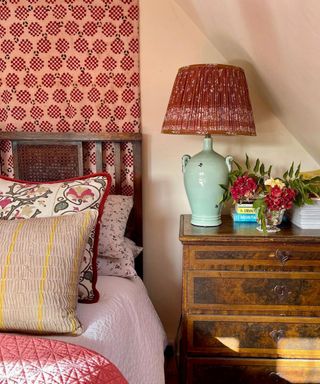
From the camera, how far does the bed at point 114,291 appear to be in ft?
3.94

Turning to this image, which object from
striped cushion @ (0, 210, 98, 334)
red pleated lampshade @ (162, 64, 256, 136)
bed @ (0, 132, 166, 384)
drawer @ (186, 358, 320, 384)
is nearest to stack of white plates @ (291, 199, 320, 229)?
red pleated lampshade @ (162, 64, 256, 136)

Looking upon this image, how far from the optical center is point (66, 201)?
1.48 meters

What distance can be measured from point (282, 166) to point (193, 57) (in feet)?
2.30

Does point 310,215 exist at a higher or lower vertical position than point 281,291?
higher

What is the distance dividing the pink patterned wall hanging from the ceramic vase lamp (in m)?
0.43

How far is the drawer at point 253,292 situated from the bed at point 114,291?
221 millimetres

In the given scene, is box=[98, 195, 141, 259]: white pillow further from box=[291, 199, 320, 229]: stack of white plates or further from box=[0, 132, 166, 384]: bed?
box=[291, 199, 320, 229]: stack of white plates

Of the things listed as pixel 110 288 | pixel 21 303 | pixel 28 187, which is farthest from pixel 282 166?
pixel 21 303

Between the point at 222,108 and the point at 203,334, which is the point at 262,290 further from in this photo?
the point at 222,108

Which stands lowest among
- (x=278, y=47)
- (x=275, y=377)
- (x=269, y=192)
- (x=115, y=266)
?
(x=275, y=377)

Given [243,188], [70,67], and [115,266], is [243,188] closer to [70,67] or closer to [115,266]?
[115,266]

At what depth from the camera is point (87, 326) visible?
1.20m

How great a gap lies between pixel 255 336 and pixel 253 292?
0.18m

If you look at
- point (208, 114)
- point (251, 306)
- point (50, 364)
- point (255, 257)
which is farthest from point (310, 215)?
point (50, 364)
